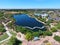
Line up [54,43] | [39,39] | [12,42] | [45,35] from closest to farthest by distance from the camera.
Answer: [12,42] < [54,43] < [39,39] < [45,35]

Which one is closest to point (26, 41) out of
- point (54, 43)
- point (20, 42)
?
point (20, 42)

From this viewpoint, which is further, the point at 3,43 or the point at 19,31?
the point at 19,31

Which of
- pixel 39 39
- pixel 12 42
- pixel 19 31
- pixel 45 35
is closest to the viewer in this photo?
pixel 12 42

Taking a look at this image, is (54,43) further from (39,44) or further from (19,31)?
(19,31)

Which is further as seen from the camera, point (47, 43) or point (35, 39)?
point (35, 39)

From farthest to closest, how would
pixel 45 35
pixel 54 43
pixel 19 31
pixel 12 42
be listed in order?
pixel 19 31 → pixel 45 35 → pixel 54 43 → pixel 12 42

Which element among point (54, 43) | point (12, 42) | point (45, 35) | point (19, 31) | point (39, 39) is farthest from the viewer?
point (19, 31)

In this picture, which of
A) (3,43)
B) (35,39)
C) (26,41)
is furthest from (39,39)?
(3,43)

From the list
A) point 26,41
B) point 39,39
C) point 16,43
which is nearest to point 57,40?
point 39,39

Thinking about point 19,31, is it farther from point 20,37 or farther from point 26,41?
point 26,41
